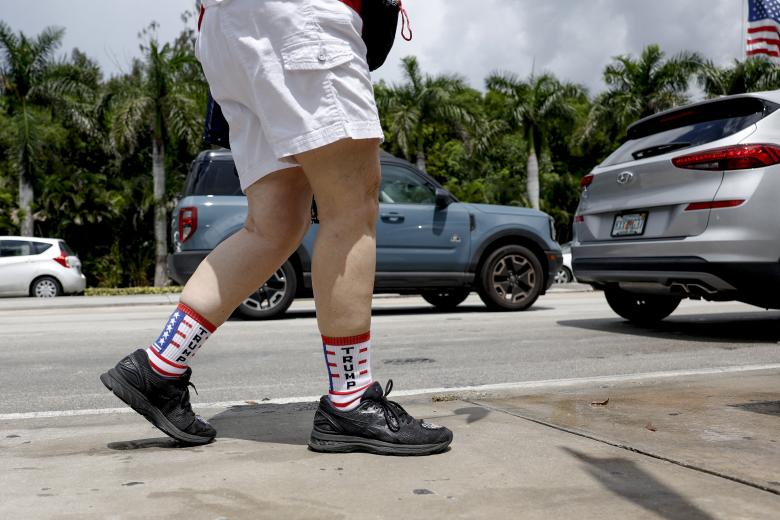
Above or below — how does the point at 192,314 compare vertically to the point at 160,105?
below

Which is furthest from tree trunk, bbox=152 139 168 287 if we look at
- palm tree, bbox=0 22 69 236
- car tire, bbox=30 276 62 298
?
car tire, bbox=30 276 62 298

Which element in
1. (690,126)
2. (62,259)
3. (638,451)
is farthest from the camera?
(62,259)

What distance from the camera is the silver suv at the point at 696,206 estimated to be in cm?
540

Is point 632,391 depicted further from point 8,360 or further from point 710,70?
point 710,70

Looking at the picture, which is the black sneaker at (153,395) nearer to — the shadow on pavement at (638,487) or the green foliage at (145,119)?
the shadow on pavement at (638,487)

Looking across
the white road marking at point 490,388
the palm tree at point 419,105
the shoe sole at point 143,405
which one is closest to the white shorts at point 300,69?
the shoe sole at point 143,405

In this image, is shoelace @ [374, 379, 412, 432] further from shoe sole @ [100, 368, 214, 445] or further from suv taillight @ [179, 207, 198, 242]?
suv taillight @ [179, 207, 198, 242]

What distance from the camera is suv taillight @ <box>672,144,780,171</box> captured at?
539 centimetres

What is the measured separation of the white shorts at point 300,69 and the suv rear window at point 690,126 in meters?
4.05

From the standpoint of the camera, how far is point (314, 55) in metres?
2.38

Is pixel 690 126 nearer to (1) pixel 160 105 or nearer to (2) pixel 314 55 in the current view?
(2) pixel 314 55

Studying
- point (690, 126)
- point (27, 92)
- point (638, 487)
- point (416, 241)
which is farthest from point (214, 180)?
point (27, 92)

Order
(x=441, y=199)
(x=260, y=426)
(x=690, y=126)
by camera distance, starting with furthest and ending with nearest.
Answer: (x=441, y=199) < (x=690, y=126) < (x=260, y=426)

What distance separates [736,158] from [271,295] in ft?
16.6
